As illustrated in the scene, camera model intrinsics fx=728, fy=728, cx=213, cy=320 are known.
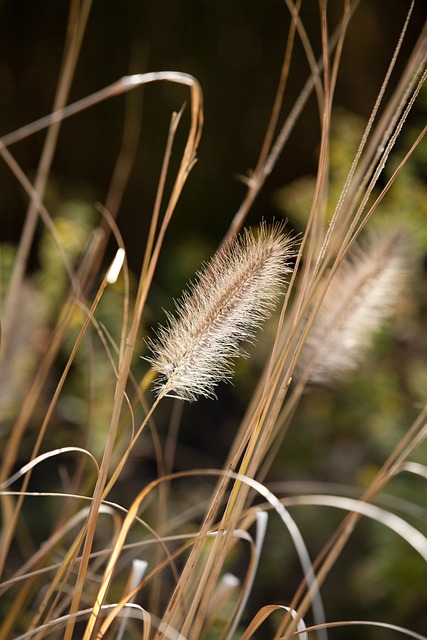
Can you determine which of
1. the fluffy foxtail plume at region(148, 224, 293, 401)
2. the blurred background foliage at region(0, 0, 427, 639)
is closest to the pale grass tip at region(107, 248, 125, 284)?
the fluffy foxtail plume at region(148, 224, 293, 401)

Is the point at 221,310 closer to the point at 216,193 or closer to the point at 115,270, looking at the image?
the point at 115,270

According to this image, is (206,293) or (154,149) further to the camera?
(154,149)

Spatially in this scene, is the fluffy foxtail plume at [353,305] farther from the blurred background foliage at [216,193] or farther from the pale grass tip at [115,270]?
the blurred background foliage at [216,193]

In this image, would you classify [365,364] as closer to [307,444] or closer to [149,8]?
[307,444]

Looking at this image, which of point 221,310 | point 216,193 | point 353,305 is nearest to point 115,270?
point 221,310

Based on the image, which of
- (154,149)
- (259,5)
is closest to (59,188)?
(154,149)
